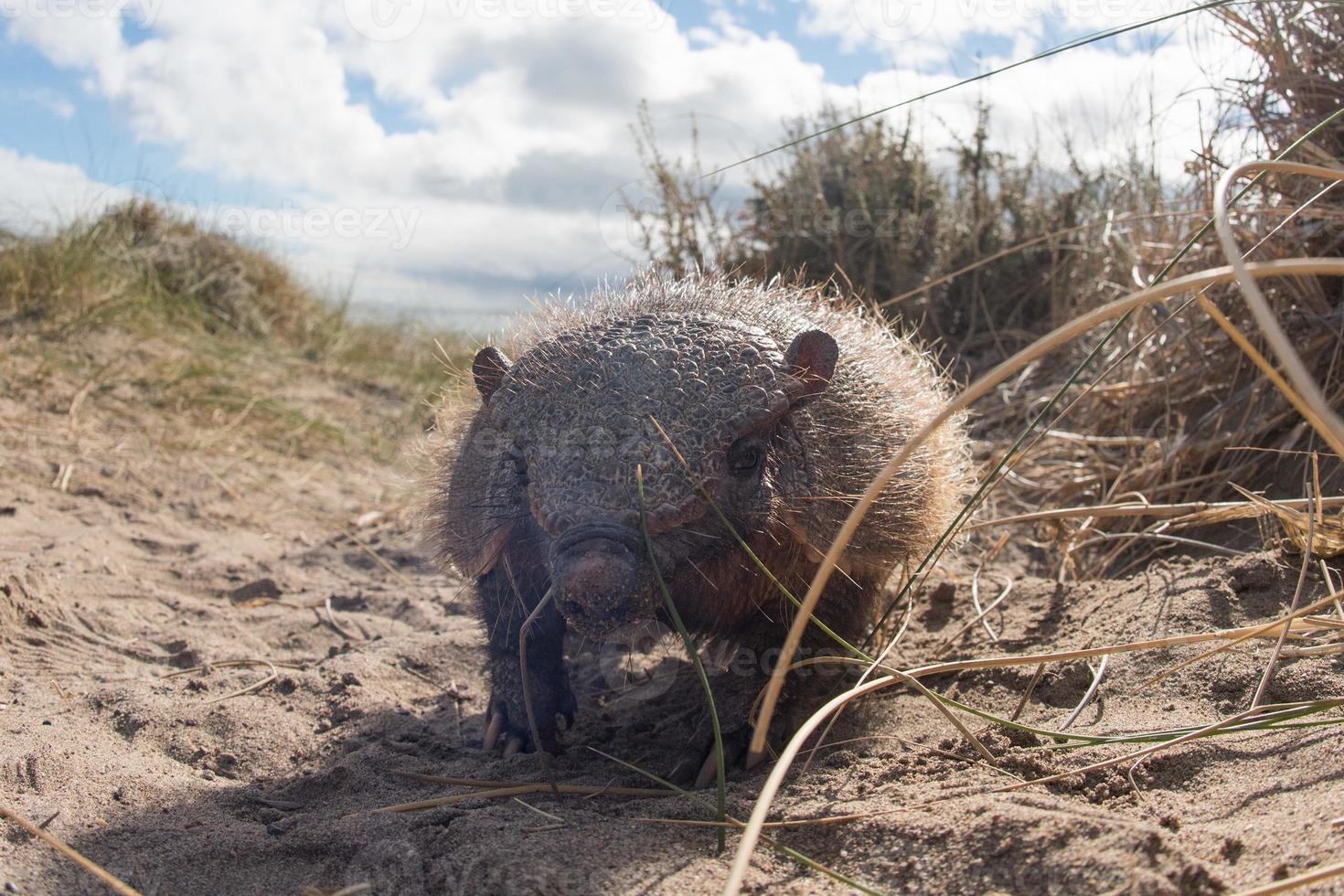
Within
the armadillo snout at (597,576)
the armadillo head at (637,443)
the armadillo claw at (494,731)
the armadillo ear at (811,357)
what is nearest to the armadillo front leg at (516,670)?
the armadillo claw at (494,731)

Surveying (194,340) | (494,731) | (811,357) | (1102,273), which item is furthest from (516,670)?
(194,340)

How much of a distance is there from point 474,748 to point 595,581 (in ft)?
5.02

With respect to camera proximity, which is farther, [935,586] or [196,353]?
[196,353]

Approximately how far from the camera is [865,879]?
2156 millimetres

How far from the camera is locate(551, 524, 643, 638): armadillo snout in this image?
248cm

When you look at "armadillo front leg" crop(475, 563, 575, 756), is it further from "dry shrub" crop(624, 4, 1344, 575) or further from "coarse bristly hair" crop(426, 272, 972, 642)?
"dry shrub" crop(624, 4, 1344, 575)

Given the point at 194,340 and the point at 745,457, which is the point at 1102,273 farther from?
the point at 194,340

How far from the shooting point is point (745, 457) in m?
2.91

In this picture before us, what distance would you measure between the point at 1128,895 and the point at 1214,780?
0.64 m

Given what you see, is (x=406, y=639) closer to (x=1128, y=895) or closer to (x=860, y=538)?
(x=860, y=538)

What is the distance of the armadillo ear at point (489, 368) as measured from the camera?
3281 millimetres

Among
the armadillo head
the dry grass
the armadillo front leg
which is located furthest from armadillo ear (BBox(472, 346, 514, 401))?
the dry grass

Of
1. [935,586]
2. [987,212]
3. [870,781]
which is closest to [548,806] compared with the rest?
[870,781]

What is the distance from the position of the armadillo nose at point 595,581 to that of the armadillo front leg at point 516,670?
0.88m
